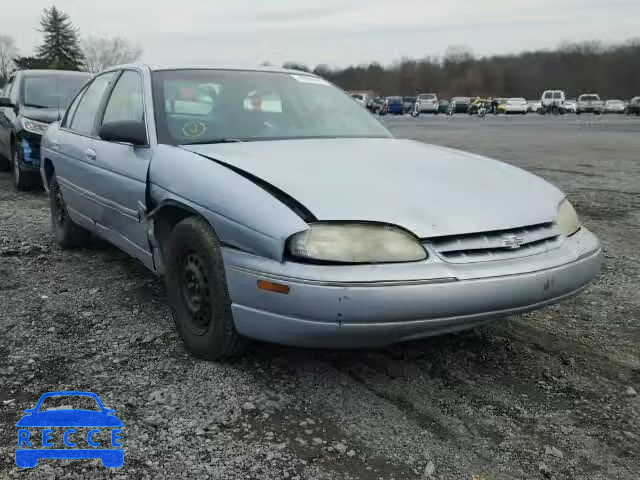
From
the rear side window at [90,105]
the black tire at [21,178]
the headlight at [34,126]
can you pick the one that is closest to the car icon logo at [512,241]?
the rear side window at [90,105]

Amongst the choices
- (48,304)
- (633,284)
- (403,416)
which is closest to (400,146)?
(403,416)

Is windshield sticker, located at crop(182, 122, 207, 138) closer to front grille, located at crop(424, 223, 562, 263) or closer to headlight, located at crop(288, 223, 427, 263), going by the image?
headlight, located at crop(288, 223, 427, 263)

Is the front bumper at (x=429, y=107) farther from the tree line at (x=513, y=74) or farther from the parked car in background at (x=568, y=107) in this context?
the tree line at (x=513, y=74)

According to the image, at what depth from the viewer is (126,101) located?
4145 millimetres

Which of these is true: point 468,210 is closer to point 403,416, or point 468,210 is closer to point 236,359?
point 403,416

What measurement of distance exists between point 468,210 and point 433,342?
0.95 m

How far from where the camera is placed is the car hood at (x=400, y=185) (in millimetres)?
2631

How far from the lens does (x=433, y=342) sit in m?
3.41

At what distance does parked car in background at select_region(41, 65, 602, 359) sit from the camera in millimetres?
2500

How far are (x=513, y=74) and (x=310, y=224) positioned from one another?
106m

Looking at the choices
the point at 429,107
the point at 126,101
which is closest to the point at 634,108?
the point at 429,107

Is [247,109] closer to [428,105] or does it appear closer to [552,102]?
[428,105]

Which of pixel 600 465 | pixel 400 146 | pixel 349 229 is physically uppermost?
pixel 400 146

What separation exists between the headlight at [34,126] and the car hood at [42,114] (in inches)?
2.8
